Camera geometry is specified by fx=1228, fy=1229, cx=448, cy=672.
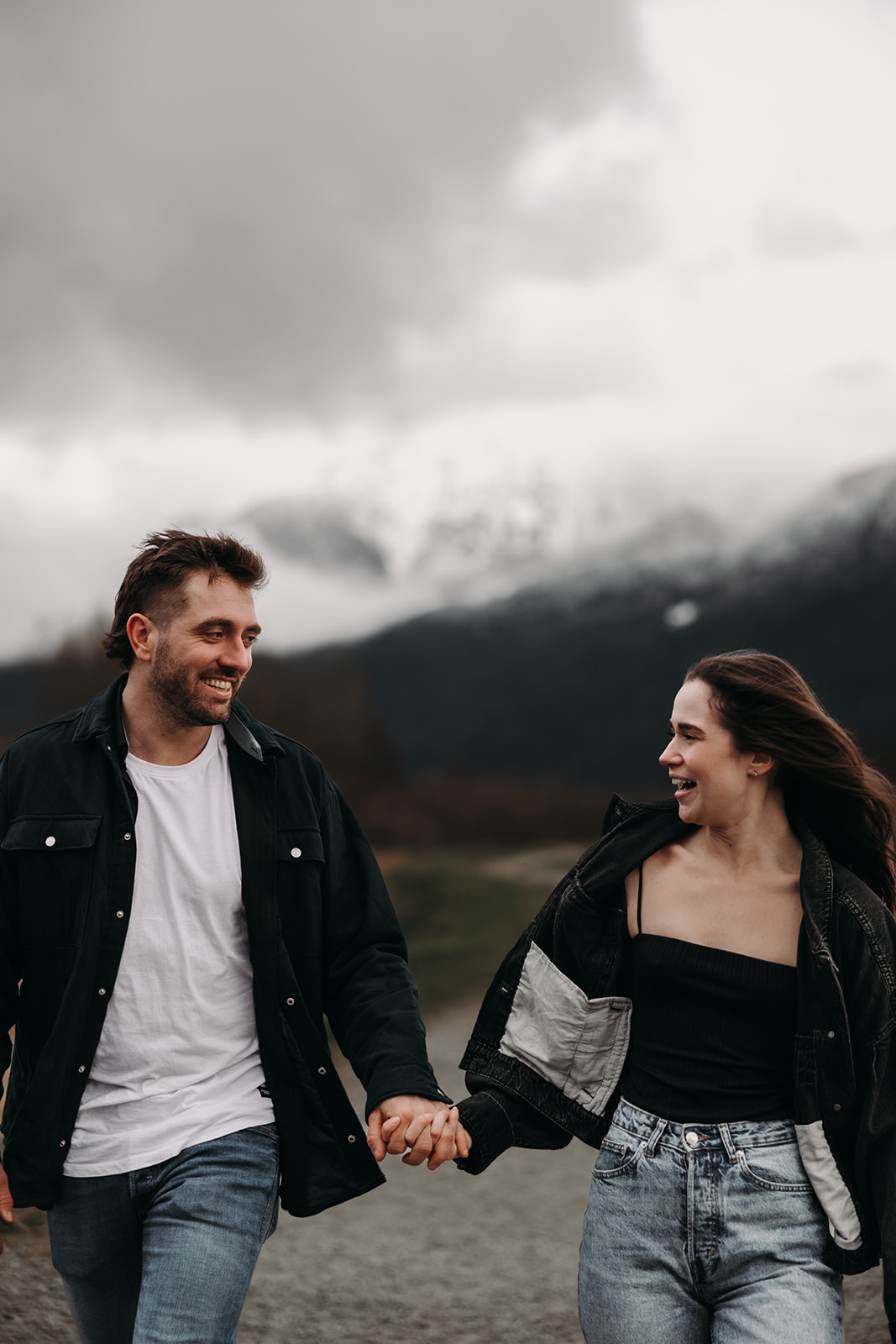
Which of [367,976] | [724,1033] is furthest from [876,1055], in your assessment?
[367,976]

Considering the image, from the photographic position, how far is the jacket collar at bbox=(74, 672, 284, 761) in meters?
2.91

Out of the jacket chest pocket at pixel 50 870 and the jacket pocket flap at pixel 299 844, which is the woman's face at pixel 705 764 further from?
the jacket chest pocket at pixel 50 870

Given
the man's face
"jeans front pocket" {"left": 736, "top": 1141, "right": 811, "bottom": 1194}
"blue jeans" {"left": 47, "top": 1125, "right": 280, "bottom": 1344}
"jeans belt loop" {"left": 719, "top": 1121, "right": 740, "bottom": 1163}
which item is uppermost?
the man's face

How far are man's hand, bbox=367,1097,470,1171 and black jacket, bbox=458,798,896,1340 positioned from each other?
0.11 metres

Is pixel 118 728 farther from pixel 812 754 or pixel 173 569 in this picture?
pixel 812 754

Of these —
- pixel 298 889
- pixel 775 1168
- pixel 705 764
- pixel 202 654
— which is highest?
pixel 202 654

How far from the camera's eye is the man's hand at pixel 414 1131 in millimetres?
2828

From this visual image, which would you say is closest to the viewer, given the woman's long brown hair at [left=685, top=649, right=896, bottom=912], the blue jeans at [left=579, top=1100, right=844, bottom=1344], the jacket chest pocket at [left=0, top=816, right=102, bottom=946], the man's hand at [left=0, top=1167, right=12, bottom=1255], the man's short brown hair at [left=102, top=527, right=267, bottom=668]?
the blue jeans at [left=579, top=1100, right=844, bottom=1344]

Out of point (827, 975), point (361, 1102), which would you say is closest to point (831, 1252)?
point (827, 975)

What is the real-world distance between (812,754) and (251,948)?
137 cm

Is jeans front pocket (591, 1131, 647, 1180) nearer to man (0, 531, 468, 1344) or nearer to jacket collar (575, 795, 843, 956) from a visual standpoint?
man (0, 531, 468, 1344)

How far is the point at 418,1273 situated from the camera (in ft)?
18.1

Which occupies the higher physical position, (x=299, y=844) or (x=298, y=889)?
(x=299, y=844)

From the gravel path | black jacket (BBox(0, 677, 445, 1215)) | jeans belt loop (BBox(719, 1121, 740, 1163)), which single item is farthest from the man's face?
the gravel path
